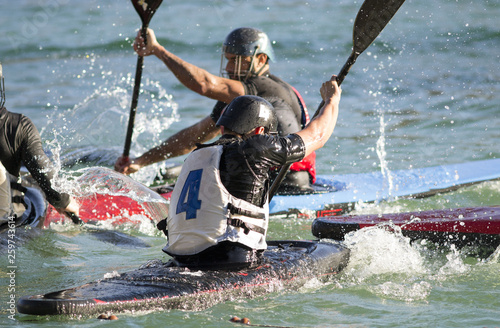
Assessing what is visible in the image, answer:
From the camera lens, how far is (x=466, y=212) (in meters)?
4.84

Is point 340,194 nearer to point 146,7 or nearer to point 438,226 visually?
point 438,226

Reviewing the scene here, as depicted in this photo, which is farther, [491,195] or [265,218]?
[491,195]

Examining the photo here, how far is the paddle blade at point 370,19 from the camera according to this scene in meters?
4.30

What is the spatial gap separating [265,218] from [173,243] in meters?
0.50

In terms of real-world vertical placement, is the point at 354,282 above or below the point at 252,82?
below

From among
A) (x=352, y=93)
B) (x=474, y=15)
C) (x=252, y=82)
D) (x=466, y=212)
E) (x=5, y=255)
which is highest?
(x=474, y=15)

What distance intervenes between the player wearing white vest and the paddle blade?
101 centimetres

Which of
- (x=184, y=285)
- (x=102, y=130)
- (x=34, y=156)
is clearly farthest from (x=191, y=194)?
(x=102, y=130)

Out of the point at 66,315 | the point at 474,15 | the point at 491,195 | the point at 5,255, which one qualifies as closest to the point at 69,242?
the point at 5,255

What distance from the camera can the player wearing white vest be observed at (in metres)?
3.45

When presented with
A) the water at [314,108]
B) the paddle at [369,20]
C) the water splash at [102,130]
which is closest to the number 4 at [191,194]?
the water at [314,108]

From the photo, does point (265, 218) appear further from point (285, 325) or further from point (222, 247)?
point (285, 325)

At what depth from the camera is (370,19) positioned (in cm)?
431

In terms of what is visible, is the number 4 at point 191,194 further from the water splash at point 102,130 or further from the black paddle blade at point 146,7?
the water splash at point 102,130
